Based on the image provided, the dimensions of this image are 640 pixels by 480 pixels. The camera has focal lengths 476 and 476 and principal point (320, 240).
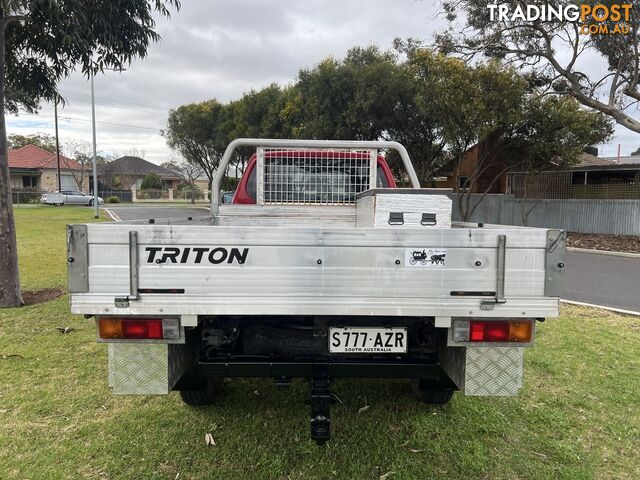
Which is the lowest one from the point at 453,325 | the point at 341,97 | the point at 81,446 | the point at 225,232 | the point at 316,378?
the point at 81,446

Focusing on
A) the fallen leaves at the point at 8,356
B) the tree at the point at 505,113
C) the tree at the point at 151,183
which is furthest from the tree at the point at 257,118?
the tree at the point at 151,183

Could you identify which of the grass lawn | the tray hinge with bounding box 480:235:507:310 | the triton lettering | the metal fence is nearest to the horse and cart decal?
the tray hinge with bounding box 480:235:507:310

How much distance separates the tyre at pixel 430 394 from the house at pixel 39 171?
51752 mm

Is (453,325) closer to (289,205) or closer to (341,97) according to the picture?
(289,205)

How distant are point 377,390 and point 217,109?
31665mm

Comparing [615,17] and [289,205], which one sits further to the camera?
[615,17]

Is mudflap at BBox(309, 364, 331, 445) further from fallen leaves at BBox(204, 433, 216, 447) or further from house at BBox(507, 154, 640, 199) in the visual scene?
house at BBox(507, 154, 640, 199)

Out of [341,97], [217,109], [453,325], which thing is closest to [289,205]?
[453,325]

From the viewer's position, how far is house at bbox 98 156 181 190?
57938 mm

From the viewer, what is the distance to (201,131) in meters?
33.7

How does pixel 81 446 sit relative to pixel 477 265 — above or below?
below

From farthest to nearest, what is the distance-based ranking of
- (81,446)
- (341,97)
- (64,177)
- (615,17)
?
(64,177) → (341,97) → (615,17) → (81,446)

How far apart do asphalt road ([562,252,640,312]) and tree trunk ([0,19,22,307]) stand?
26.2ft

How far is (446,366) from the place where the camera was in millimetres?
2750
